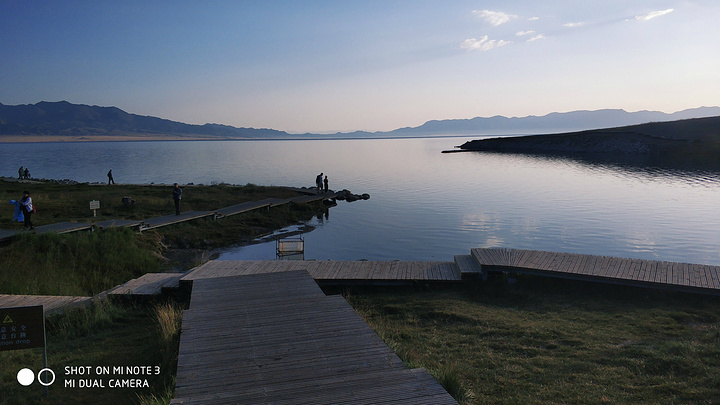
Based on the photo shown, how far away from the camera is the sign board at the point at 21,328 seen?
6453 millimetres

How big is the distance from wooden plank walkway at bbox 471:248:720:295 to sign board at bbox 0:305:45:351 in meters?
10.4

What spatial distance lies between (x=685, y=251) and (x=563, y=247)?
5557 millimetres

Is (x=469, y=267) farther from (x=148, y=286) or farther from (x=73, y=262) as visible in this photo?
(x=73, y=262)

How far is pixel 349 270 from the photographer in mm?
14148

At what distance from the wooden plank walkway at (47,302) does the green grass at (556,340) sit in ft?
21.4

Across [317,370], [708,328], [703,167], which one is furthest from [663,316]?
[703,167]

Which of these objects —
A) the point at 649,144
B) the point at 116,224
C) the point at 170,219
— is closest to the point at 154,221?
the point at 170,219

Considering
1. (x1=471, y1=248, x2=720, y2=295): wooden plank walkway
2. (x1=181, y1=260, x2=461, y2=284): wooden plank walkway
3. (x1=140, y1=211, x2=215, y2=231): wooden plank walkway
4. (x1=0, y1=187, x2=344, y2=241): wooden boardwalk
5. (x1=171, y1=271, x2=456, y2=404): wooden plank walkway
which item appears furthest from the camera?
(x1=140, y1=211, x2=215, y2=231): wooden plank walkway

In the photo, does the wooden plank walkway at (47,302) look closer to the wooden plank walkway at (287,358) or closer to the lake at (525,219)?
the wooden plank walkway at (287,358)

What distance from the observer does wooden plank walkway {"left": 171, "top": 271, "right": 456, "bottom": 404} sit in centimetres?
567

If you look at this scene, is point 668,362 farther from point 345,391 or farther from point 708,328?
point 345,391

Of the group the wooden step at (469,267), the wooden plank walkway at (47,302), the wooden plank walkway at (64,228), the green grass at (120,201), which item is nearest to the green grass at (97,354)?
the wooden plank walkway at (47,302)

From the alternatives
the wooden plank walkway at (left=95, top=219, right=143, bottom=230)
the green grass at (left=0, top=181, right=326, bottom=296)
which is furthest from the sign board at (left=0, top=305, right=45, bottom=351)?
the wooden plank walkway at (left=95, top=219, right=143, bottom=230)

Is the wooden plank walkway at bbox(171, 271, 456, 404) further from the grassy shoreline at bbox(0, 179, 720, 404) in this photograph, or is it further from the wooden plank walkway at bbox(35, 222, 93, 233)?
the wooden plank walkway at bbox(35, 222, 93, 233)
